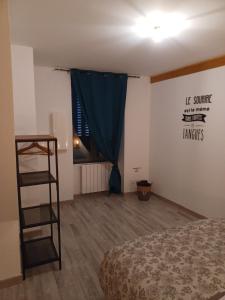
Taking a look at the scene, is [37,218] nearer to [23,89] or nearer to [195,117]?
[23,89]

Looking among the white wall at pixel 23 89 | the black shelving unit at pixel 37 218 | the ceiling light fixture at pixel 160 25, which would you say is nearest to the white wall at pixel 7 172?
the black shelving unit at pixel 37 218

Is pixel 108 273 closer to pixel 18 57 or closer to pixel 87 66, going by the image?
pixel 18 57

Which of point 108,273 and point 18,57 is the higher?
point 18,57

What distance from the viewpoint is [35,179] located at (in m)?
2.24

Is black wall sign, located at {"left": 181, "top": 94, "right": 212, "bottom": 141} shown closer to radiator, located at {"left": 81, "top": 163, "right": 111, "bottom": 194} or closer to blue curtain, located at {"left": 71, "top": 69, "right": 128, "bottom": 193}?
blue curtain, located at {"left": 71, "top": 69, "right": 128, "bottom": 193}

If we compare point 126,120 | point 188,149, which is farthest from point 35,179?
point 126,120

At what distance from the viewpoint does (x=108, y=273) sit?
1.67 metres

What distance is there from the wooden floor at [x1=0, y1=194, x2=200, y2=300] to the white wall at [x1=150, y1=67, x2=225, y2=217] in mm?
341

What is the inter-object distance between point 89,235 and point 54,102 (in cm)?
223

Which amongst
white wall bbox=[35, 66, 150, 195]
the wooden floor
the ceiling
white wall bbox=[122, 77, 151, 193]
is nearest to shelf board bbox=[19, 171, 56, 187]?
the wooden floor

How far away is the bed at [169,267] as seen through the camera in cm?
129

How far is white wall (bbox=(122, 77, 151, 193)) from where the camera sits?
4.49m

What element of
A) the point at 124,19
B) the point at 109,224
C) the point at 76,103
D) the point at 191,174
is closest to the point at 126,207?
the point at 109,224

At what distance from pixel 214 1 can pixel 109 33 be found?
101 centimetres
